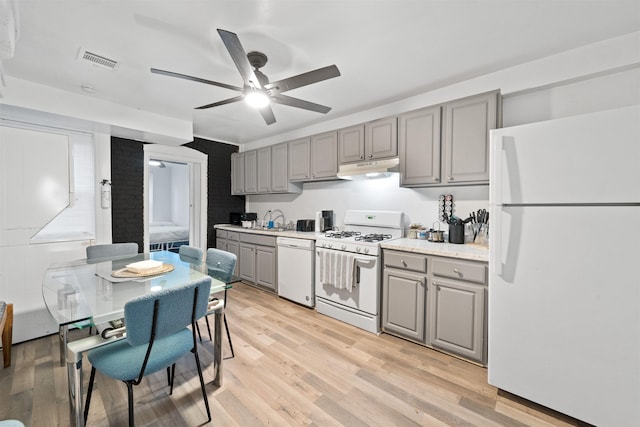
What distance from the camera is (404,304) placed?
2.47 m

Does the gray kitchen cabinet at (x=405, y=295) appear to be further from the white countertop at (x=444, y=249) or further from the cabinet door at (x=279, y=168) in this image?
the cabinet door at (x=279, y=168)

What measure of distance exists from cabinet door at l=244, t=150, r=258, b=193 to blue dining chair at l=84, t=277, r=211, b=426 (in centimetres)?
319

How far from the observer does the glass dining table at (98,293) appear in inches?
49.8

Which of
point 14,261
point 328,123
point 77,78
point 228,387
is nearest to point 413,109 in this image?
point 328,123

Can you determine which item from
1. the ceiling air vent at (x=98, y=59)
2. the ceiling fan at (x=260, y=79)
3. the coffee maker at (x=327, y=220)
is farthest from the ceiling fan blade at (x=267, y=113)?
the coffee maker at (x=327, y=220)

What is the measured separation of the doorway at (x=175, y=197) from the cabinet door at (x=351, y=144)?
2584 millimetres

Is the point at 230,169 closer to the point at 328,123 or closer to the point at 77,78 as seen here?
the point at 328,123

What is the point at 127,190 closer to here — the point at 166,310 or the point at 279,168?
the point at 279,168

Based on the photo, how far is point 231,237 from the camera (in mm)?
4438

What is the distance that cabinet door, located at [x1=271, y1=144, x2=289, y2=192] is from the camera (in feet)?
13.3

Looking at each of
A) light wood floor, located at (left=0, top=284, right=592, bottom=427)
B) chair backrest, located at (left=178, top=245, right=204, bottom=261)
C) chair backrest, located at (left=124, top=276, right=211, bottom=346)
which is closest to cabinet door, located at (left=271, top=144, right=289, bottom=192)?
chair backrest, located at (left=178, top=245, right=204, bottom=261)

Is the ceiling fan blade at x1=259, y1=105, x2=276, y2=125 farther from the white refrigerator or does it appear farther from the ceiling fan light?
the white refrigerator

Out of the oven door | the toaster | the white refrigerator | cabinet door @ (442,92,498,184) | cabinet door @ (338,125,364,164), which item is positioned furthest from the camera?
the toaster

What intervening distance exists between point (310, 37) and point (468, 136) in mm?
1608
